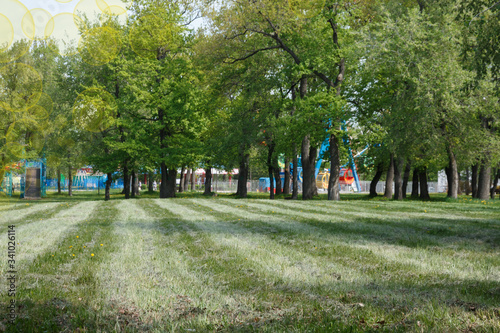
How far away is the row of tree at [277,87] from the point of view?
2062 cm

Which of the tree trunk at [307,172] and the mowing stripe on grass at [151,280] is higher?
the tree trunk at [307,172]

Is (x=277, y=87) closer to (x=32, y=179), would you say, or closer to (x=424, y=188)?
(x=424, y=188)

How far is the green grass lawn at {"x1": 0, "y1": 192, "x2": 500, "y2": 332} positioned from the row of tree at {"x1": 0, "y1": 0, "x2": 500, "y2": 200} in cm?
1124

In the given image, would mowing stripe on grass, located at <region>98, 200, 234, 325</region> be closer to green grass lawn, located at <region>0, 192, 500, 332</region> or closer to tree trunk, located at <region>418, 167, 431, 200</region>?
green grass lawn, located at <region>0, 192, 500, 332</region>

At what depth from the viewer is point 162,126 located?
27250 mm

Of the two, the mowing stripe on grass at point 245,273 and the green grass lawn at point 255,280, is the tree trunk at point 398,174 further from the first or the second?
the mowing stripe on grass at point 245,273

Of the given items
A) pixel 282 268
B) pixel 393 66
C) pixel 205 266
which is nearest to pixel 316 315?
pixel 282 268

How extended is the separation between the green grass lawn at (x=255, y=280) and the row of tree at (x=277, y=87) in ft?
36.9

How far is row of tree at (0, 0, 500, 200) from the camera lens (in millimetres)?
20625

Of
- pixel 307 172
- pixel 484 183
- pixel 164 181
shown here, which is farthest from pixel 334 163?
pixel 164 181

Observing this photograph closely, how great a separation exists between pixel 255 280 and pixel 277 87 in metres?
22.2

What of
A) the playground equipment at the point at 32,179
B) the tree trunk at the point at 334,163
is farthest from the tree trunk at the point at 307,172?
the playground equipment at the point at 32,179

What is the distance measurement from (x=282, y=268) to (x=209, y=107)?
75.6 ft

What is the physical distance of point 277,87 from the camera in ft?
86.3
